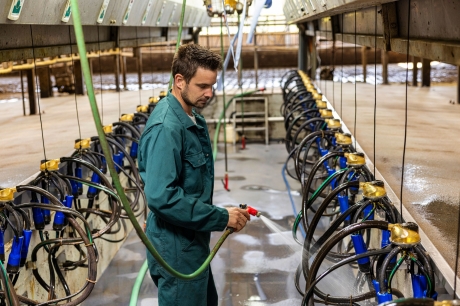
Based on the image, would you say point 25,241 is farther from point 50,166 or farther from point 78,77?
point 78,77

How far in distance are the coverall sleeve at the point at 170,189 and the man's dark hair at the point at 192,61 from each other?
9.0 inches

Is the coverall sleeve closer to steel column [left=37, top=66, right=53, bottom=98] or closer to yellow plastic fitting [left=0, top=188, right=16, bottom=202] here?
yellow plastic fitting [left=0, top=188, right=16, bottom=202]

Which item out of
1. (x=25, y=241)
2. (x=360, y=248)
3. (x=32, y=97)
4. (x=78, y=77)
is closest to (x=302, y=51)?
(x=78, y=77)

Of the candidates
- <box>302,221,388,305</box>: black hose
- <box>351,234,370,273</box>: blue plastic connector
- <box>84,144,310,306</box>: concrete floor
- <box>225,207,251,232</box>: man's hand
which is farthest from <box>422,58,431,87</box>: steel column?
<box>225,207,251,232</box>: man's hand

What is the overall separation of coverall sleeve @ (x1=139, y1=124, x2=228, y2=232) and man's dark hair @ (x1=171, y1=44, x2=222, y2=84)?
0.23 m

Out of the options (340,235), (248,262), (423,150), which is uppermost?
(340,235)

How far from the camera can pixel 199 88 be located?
2.31m

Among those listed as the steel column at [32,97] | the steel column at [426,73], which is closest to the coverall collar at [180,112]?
the steel column at [32,97]

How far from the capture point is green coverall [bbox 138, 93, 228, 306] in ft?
7.14

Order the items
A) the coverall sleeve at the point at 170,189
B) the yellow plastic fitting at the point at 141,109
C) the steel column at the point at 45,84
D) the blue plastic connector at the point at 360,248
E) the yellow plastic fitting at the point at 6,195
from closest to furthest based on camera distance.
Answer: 1. the coverall sleeve at the point at 170,189
2. the blue plastic connector at the point at 360,248
3. the yellow plastic fitting at the point at 6,195
4. the yellow plastic fitting at the point at 141,109
5. the steel column at the point at 45,84

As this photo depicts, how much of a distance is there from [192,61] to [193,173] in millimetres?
418

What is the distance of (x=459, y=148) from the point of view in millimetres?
4934

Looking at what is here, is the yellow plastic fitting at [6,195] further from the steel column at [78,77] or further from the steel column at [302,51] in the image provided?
the steel column at [302,51]

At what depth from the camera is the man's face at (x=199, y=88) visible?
2.29m
